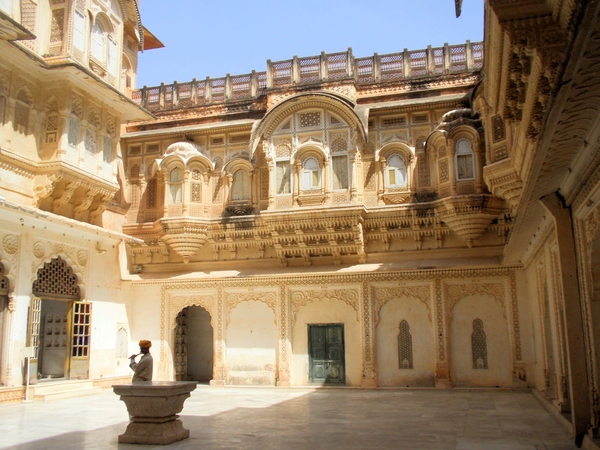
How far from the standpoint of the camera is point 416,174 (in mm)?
14977

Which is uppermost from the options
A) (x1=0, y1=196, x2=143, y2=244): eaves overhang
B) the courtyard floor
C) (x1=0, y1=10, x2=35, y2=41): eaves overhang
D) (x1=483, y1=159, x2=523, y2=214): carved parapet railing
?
(x1=0, y1=10, x2=35, y2=41): eaves overhang

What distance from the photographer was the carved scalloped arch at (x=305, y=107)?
14930 millimetres

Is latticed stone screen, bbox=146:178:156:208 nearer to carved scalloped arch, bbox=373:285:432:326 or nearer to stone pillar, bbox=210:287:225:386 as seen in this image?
stone pillar, bbox=210:287:225:386

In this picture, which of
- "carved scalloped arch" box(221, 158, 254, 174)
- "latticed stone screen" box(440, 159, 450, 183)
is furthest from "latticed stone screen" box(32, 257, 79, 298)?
"latticed stone screen" box(440, 159, 450, 183)

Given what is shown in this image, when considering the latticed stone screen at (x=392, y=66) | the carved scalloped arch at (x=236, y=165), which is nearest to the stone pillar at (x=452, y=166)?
the latticed stone screen at (x=392, y=66)

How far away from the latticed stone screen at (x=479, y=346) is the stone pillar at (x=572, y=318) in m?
6.84

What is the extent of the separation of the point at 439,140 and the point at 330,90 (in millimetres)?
3133

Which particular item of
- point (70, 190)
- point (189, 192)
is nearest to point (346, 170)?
point (189, 192)

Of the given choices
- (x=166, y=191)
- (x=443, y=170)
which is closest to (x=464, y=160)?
(x=443, y=170)

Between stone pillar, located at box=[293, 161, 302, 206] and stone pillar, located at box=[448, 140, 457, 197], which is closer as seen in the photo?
stone pillar, located at box=[448, 140, 457, 197]

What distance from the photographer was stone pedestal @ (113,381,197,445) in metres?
7.28

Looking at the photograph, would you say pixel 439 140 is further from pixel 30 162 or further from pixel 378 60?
pixel 30 162

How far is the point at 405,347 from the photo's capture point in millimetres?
14711

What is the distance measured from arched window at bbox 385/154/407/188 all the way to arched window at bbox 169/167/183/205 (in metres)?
5.42
